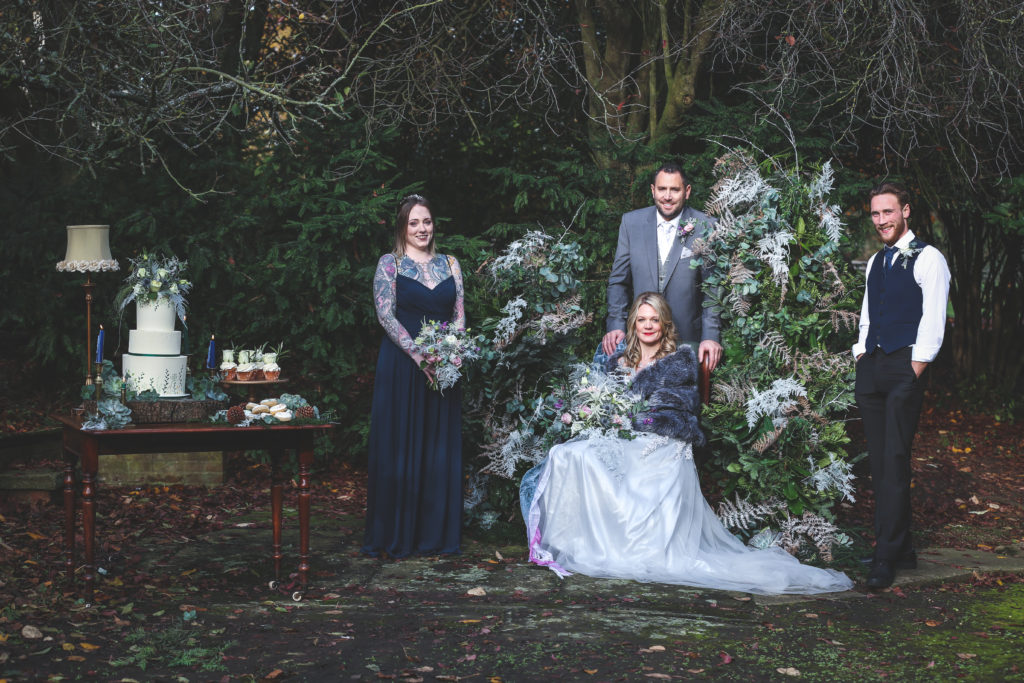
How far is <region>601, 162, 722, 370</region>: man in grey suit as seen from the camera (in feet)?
21.0

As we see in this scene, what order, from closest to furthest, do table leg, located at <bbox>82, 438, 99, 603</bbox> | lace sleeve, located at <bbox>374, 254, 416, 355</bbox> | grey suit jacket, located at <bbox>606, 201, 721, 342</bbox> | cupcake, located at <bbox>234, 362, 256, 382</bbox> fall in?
table leg, located at <bbox>82, 438, 99, 603</bbox> → cupcake, located at <bbox>234, 362, 256, 382</bbox> → lace sleeve, located at <bbox>374, 254, 416, 355</bbox> → grey suit jacket, located at <bbox>606, 201, 721, 342</bbox>

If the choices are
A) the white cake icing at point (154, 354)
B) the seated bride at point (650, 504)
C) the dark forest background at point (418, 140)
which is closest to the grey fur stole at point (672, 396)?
the seated bride at point (650, 504)

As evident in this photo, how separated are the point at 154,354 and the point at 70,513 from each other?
99 centimetres

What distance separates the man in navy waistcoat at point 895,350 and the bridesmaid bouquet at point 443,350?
228cm

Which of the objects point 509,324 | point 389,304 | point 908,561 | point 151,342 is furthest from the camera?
point 509,324

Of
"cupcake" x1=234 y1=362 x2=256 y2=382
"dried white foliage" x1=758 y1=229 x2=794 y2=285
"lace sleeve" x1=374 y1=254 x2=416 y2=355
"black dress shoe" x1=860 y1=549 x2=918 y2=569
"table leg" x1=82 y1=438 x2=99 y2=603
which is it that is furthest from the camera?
"lace sleeve" x1=374 y1=254 x2=416 y2=355

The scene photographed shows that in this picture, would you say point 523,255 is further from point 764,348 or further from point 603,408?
point 764,348

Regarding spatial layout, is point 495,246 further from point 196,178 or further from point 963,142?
point 963,142

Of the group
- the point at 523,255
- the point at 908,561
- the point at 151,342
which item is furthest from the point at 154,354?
the point at 908,561

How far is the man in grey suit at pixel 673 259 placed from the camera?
641 cm

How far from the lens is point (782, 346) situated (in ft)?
20.5

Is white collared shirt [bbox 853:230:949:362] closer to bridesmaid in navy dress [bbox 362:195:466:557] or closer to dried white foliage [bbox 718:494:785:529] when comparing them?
dried white foliage [bbox 718:494:785:529]

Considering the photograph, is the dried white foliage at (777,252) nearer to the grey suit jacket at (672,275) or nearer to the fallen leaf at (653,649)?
the grey suit jacket at (672,275)

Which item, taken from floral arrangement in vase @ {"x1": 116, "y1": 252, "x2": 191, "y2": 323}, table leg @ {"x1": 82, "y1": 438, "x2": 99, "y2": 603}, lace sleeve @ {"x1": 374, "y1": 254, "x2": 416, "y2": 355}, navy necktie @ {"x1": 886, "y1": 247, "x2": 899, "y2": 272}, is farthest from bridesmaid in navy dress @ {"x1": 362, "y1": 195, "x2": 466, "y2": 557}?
navy necktie @ {"x1": 886, "y1": 247, "x2": 899, "y2": 272}
